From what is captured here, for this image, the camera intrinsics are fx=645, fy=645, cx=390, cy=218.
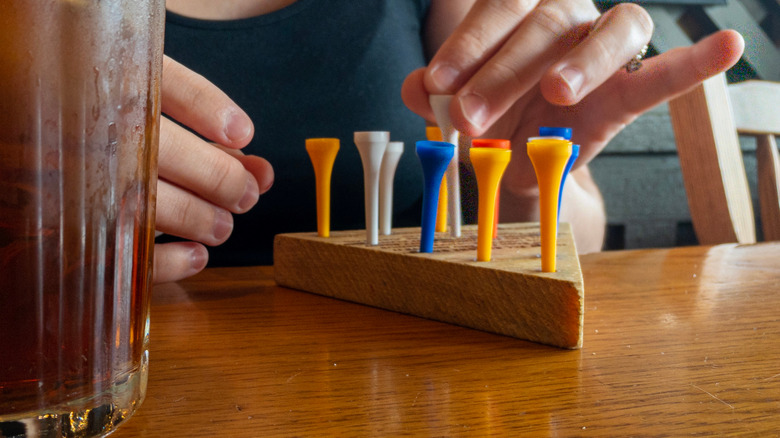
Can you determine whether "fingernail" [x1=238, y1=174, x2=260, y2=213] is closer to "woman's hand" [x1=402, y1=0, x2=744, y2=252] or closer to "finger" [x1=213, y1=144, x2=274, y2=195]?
"finger" [x1=213, y1=144, x2=274, y2=195]

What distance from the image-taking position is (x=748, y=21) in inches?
74.2

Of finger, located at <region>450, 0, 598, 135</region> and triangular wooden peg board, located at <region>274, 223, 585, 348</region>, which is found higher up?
finger, located at <region>450, 0, 598, 135</region>

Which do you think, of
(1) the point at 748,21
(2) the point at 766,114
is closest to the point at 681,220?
(1) the point at 748,21

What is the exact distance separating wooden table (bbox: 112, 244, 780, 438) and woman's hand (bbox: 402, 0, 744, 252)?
0.15 m

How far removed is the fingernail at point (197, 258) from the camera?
45 centimetres

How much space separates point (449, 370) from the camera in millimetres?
282

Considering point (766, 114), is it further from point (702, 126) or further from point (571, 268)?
point (571, 268)

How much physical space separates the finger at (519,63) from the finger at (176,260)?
20 centimetres

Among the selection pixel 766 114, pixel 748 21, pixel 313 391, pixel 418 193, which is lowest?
pixel 313 391

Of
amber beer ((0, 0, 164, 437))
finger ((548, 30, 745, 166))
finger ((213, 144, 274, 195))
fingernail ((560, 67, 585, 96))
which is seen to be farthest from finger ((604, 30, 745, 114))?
amber beer ((0, 0, 164, 437))

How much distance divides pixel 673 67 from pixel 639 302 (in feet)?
0.67

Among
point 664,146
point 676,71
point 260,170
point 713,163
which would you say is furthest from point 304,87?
point 664,146

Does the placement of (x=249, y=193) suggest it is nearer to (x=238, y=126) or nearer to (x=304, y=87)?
(x=238, y=126)

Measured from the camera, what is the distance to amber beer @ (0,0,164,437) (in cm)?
17
